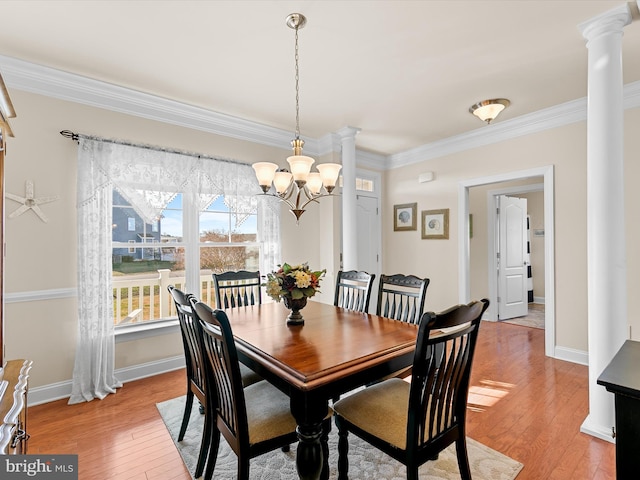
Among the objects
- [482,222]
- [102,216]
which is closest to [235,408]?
[102,216]

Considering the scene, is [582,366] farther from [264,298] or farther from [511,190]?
[264,298]

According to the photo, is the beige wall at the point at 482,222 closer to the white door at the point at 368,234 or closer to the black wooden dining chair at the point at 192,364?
the white door at the point at 368,234

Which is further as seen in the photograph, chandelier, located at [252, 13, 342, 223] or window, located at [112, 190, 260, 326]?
window, located at [112, 190, 260, 326]

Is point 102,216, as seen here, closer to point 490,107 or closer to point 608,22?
point 490,107

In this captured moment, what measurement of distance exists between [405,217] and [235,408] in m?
4.27

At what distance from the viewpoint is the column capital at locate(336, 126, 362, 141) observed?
4.01 m

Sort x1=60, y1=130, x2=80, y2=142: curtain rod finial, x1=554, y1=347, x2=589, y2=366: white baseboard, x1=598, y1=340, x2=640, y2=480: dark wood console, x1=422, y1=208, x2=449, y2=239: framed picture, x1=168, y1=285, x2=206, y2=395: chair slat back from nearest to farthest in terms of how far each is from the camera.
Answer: x1=598, y1=340, x2=640, y2=480: dark wood console
x1=168, y1=285, x2=206, y2=395: chair slat back
x1=60, y1=130, x2=80, y2=142: curtain rod finial
x1=554, y1=347, x2=589, y2=366: white baseboard
x1=422, y1=208, x2=449, y2=239: framed picture

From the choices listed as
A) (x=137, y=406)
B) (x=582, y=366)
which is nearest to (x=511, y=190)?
(x=582, y=366)

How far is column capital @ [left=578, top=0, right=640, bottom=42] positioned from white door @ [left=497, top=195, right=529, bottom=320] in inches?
132

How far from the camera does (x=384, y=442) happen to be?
56.4 inches

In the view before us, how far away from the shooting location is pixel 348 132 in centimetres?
404

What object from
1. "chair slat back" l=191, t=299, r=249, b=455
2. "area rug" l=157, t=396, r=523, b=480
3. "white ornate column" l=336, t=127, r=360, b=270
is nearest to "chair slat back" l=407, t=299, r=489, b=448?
"area rug" l=157, t=396, r=523, b=480

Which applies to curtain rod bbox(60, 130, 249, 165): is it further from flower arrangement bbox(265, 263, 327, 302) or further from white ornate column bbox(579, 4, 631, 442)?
white ornate column bbox(579, 4, 631, 442)

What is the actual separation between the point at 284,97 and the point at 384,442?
300cm
